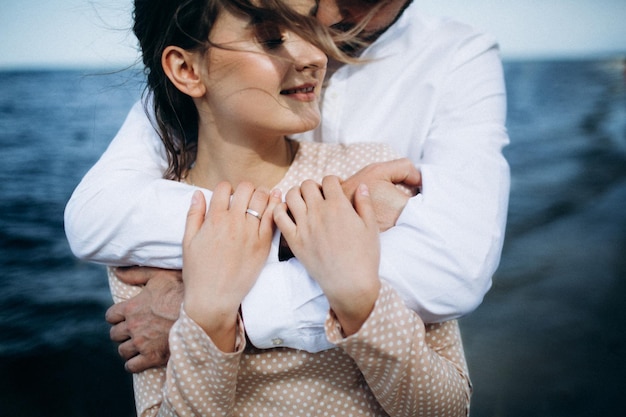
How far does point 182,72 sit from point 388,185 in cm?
73

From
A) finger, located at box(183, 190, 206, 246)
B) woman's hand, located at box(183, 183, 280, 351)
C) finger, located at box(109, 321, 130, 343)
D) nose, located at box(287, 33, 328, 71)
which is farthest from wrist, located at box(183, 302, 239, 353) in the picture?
nose, located at box(287, 33, 328, 71)

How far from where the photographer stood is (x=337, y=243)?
3.53 ft

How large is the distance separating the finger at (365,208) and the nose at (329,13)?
2.52 ft

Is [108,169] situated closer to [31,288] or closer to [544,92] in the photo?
[31,288]

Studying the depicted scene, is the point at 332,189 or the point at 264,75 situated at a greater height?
the point at 264,75

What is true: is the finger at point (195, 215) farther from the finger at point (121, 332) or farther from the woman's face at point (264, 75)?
the finger at point (121, 332)

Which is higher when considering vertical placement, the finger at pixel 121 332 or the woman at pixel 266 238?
the woman at pixel 266 238

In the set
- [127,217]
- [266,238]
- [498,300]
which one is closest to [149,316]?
[127,217]

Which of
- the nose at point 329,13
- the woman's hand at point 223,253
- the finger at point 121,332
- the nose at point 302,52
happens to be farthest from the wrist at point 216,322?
the nose at point 329,13

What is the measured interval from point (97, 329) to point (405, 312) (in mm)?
2862

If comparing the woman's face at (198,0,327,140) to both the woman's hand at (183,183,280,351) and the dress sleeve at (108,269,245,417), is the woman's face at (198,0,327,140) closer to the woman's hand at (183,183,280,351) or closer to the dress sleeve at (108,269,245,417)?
the woman's hand at (183,183,280,351)

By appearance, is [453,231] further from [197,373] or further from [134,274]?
[134,274]

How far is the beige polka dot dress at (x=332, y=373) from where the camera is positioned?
3.43 ft

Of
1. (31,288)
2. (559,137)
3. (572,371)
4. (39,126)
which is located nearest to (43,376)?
(31,288)
